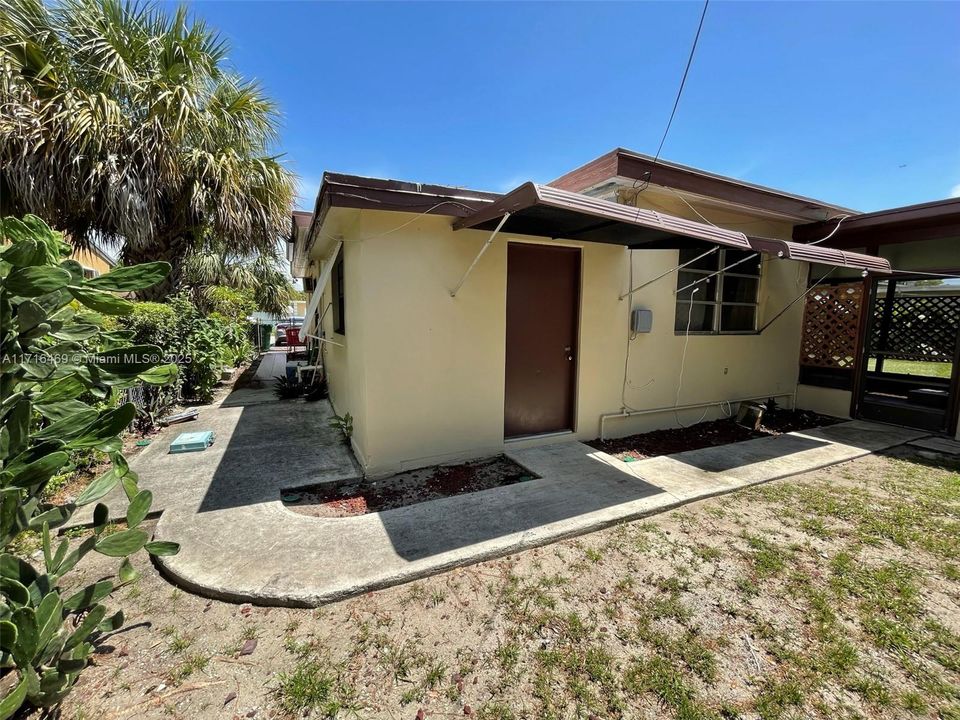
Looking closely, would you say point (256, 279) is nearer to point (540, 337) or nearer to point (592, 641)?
point (540, 337)

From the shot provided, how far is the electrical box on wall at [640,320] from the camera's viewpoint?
18.4ft

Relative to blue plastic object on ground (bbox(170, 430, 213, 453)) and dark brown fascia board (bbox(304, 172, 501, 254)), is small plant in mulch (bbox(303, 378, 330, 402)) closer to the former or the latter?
blue plastic object on ground (bbox(170, 430, 213, 453))

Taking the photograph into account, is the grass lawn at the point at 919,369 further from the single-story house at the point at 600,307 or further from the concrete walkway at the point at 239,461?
the concrete walkway at the point at 239,461

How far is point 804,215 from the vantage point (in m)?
6.80

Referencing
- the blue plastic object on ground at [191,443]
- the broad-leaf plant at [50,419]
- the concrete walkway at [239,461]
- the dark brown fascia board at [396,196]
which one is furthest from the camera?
the blue plastic object on ground at [191,443]

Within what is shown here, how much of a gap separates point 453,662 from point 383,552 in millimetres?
1052

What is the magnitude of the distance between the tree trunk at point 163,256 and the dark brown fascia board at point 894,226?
11.9 meters

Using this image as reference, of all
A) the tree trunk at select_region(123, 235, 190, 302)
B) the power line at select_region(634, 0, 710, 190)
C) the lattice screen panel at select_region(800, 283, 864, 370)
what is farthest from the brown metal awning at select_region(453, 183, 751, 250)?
the tree trunk at select_region(123, 235, 190, 302)

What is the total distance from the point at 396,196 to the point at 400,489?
300 centimetres

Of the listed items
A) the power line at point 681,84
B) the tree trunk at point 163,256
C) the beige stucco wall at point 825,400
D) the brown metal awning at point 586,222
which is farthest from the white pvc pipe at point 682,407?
the tree trunk at point 163,256

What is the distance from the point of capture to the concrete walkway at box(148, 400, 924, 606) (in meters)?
2.80

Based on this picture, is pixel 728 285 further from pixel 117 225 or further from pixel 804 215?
pixel 117 225

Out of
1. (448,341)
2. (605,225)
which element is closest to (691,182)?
(605,225)

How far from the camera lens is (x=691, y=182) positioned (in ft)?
17.9
